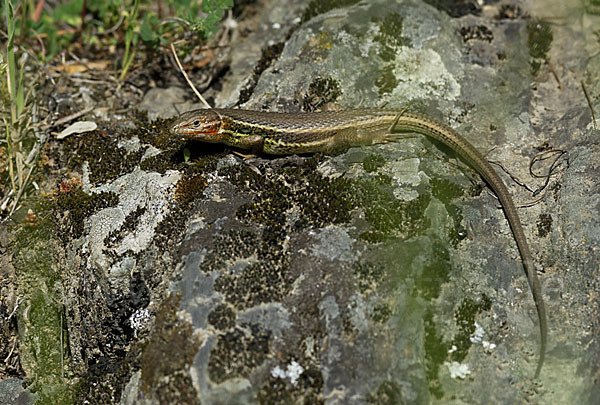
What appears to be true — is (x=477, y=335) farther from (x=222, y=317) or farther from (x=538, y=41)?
(x=538, y=41)

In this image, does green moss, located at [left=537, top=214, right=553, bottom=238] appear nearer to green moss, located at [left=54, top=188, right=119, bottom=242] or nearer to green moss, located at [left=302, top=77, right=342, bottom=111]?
green moss, located at [left=302, top=77, right=342, bottom=111]

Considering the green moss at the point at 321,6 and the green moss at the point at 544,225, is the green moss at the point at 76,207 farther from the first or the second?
the green moss at the point at 544,225

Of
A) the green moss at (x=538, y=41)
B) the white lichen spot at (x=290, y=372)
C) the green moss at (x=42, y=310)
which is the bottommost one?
the green moss at (x=42, y=310)

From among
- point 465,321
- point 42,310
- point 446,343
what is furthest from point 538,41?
point 42,310

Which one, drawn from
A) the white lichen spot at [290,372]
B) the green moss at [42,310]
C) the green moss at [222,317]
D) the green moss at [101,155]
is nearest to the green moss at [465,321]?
the white lichen spot at [290,372]

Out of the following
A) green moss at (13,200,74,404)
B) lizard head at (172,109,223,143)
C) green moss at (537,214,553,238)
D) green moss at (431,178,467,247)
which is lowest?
green moss at (13,200,74,404)

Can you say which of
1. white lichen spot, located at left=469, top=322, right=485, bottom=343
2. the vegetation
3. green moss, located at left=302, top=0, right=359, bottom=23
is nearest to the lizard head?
the vegetation
